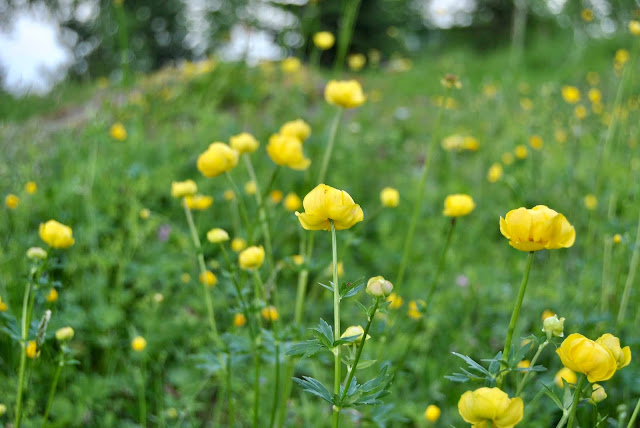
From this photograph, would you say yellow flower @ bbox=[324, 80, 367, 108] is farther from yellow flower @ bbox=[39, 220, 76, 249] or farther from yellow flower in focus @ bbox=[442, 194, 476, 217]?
yellow flower @ bbox=[39, 220, 76, 249]

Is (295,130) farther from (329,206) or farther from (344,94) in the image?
(329,206)

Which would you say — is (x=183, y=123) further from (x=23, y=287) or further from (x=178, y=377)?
(x=178, y=377)

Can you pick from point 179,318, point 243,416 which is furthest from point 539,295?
point 179,318

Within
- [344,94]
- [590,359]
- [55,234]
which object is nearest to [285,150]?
[344,94]

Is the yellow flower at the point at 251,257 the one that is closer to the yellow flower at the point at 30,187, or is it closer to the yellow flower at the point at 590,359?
the yellow flower at the point at 590,359

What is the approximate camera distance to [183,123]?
327cm

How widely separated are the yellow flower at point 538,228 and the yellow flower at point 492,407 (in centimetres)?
20

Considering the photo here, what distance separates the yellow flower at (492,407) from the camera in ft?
2.10

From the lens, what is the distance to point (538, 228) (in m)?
0.71

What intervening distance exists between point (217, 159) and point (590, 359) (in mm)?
846

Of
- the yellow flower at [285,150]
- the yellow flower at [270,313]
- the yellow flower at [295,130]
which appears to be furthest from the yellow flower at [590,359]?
the yellow flower at [295,130]

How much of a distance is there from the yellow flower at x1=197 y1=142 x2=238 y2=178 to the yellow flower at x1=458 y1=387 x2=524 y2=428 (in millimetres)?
765

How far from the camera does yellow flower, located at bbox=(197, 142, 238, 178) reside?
3.98 feet

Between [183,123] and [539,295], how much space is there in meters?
2.28
